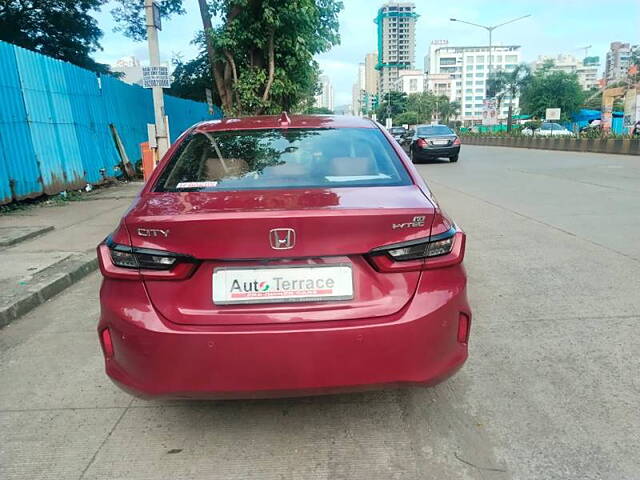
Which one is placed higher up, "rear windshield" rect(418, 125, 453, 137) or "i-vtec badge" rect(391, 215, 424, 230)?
"i-vtec badge" rect(391, 215, 424, 230)

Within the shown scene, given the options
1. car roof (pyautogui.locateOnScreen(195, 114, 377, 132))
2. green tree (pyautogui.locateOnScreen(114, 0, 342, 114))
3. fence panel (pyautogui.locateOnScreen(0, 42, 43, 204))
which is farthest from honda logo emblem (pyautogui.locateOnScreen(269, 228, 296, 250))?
green tree (pyautogui.locateOnScreen(114, 0, 342, 114))

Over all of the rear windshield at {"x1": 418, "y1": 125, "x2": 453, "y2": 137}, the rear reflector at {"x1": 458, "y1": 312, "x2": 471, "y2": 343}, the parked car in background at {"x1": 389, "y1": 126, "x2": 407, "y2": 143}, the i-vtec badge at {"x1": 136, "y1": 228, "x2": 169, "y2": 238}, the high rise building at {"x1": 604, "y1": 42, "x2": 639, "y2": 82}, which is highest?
the high rise building at {"x1": 604, "y1": 42, "x2": 639, "y2": 82}

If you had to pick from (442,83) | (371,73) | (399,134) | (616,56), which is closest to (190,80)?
(399,134)

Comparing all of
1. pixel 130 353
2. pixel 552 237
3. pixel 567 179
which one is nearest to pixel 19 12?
pixel 567 179

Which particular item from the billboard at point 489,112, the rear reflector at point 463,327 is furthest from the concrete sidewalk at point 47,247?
the billboard at point 489,112

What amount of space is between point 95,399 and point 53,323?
1502 millimetres

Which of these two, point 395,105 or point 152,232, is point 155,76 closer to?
point 152,232

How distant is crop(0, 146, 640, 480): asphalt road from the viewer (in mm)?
2326

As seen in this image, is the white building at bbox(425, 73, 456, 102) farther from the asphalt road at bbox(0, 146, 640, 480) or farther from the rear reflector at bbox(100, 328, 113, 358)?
the rear reflector at bbox(100, 328, 113, 358)

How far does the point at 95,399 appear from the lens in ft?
9.78

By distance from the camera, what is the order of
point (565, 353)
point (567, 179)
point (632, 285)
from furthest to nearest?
point (567, 179) < point (632, 285) < point (565, 353)

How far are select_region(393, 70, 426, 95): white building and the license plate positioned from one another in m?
145

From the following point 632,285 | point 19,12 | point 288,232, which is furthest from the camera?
point 19,12

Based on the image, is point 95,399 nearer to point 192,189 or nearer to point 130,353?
point 130,353
